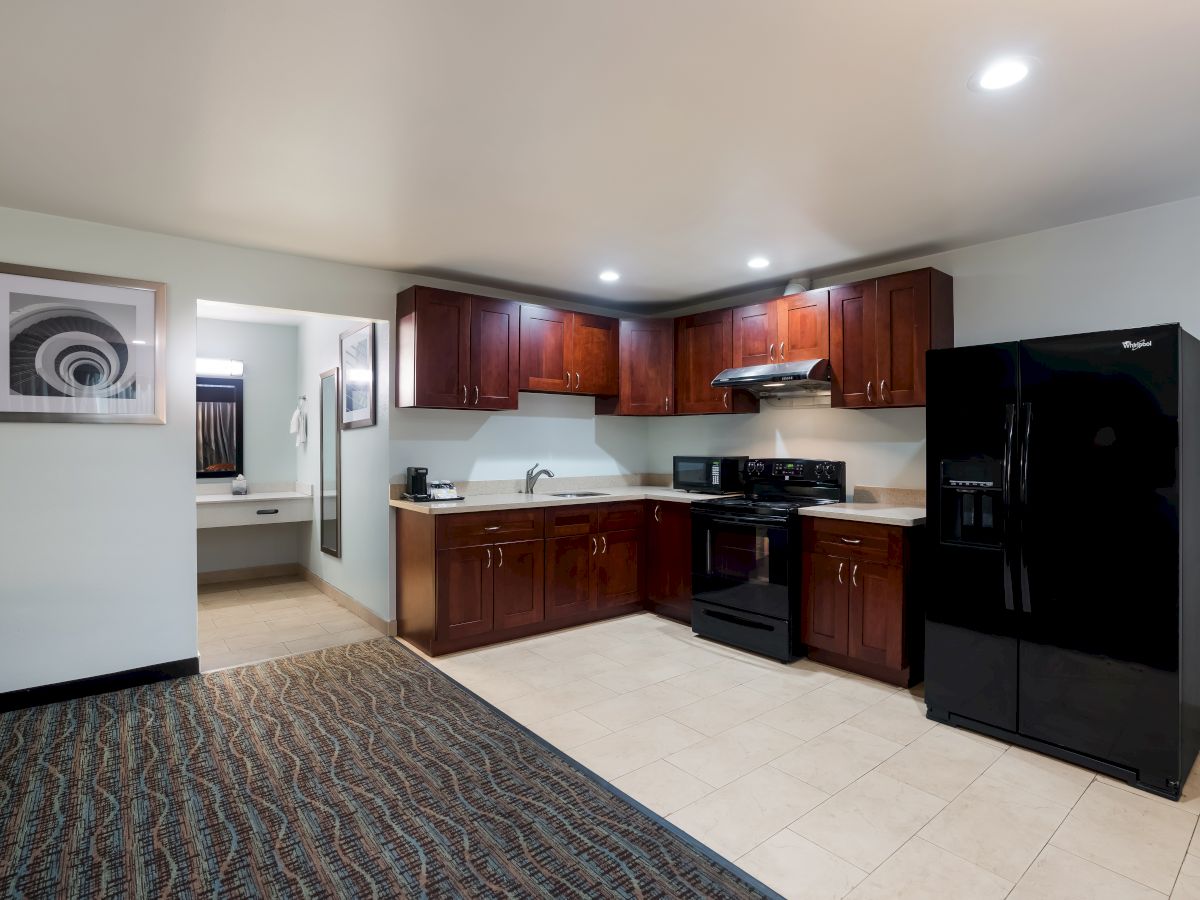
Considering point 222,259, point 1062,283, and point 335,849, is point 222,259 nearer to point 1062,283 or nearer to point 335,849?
point 335,849

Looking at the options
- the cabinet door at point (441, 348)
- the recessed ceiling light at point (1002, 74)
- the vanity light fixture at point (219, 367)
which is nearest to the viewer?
the recessed ceiling light at point (1002, 74)

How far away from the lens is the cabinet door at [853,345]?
12.6 feet

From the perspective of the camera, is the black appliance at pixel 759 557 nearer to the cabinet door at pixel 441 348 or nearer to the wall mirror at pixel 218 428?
the cabinet door at pixel 441 348

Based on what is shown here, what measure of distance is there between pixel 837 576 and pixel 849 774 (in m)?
1.29

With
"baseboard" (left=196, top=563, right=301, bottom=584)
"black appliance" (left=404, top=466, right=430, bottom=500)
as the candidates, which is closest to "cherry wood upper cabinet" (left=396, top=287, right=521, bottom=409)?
"black appliance" (left=404, top=466, right=430, bottom=500)

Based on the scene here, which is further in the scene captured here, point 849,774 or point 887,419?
point 887,419

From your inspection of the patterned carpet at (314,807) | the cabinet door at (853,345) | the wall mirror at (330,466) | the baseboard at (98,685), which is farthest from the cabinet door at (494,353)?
the baseboard at (98,685)

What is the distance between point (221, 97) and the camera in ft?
6.98

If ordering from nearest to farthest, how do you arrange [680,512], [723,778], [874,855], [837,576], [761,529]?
[874,855] < [723,778] < [837,576] < [761,529] < [680,512]

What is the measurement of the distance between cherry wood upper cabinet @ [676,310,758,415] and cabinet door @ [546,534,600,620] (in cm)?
132

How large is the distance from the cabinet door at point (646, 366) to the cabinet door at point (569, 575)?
1197 mm

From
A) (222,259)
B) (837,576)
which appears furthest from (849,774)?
(222,259)

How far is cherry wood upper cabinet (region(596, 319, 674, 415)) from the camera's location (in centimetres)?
501

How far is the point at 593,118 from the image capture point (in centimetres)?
227
